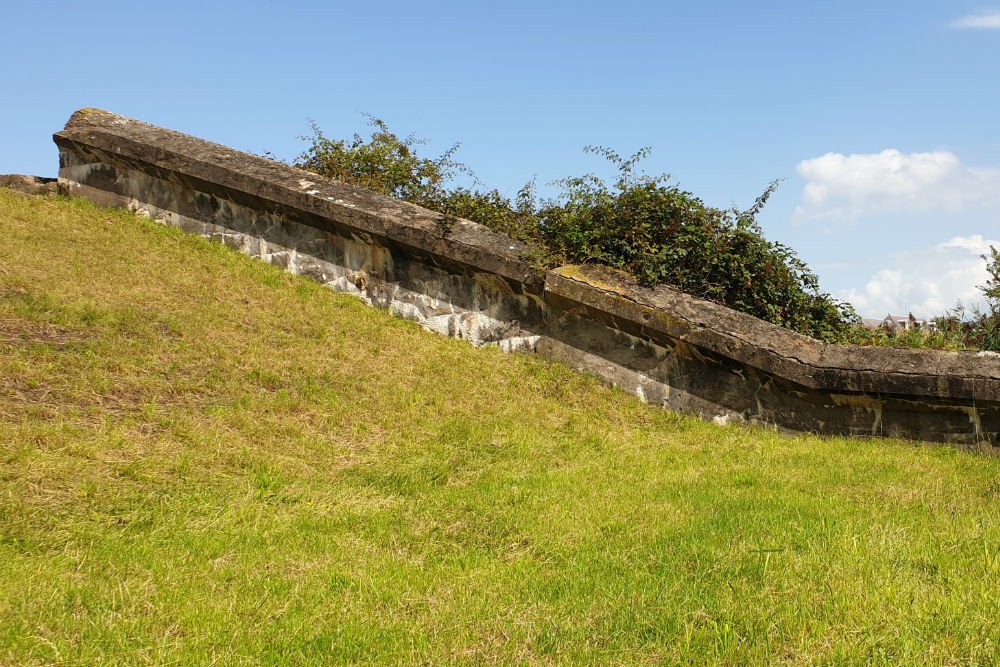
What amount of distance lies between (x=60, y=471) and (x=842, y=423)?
5.45 meters

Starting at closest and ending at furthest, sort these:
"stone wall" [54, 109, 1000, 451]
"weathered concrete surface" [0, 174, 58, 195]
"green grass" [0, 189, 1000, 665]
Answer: "green grass" [0, 189, 1000, 665], "stone wall" [54, 109, 1000, 451], "weathered concrete surface" [0, 174, 58, 195]

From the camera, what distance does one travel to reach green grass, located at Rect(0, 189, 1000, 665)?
9.12 feet

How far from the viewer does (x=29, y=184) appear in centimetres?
827

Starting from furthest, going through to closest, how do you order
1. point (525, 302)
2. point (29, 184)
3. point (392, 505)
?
point (29, 184) → point (525, 302) → point (392, 505)

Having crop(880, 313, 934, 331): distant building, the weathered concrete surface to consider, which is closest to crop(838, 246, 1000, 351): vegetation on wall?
crop(880, 313, 934, 331): distant building

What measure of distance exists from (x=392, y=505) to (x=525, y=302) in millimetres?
3000

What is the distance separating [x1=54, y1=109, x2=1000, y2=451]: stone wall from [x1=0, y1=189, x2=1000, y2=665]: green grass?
0.92 ft

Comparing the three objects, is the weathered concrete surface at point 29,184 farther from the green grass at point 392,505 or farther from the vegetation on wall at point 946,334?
the vegetation on wall at point 946,334

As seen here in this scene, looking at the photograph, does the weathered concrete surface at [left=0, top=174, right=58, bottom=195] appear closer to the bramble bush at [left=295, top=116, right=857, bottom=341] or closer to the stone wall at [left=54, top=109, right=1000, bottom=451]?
the stone wall at [left=54, top=109, right=1000, bottom=451]

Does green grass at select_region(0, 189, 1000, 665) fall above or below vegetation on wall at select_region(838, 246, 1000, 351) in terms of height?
below

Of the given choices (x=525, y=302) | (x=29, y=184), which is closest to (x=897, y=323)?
(x=525, y=302)

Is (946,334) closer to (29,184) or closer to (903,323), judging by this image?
(903,323)

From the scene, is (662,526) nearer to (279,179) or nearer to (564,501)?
(564,501)

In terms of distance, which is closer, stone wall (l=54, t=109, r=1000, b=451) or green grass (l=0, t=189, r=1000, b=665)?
green grass (l=0, t=189, r=1000, b=665)
